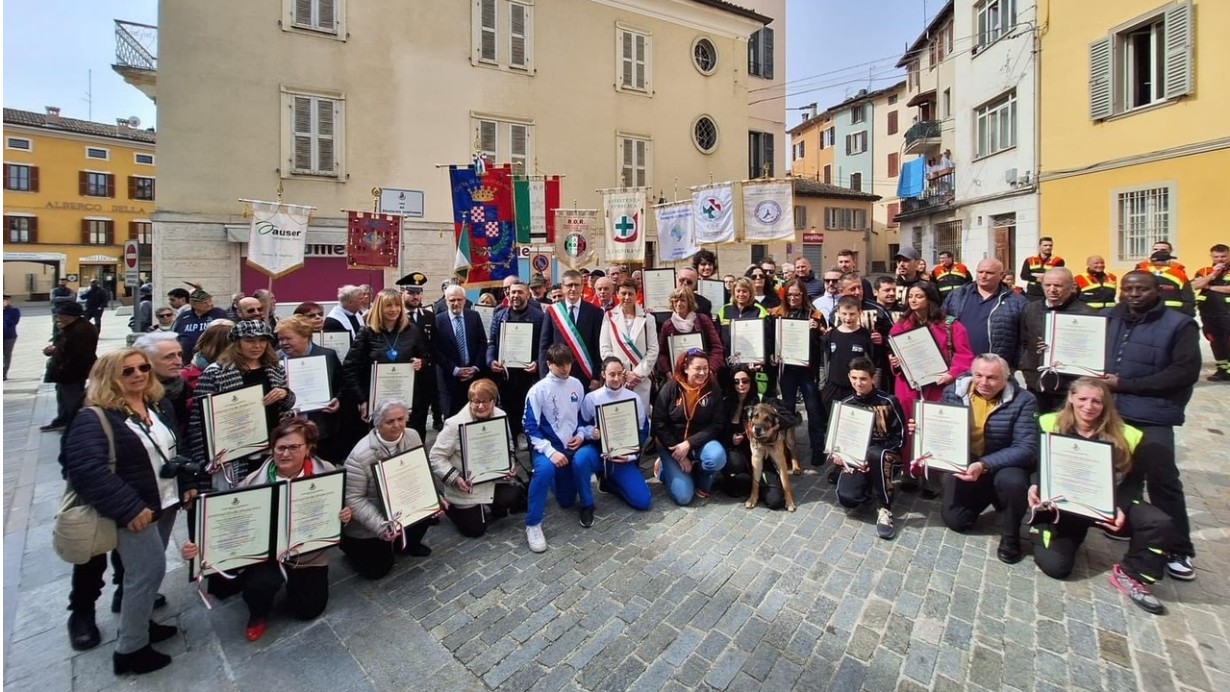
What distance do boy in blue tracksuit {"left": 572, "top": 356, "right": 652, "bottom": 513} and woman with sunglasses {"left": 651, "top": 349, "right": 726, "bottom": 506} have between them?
0.30m

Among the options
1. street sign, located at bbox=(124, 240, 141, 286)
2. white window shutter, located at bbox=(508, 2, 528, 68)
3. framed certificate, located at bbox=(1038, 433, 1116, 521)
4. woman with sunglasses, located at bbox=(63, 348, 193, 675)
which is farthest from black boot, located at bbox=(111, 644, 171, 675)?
white window shutter, located at bbox=(508, 2, 528, 68)

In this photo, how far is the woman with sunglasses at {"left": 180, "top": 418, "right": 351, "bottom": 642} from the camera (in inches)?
132

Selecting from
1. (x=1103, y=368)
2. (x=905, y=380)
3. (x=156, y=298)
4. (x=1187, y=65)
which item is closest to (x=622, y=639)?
(x=905, y=380)

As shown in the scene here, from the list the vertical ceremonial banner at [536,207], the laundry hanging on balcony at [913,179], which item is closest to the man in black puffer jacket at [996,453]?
the vertical ceremonial banner at [536,207]

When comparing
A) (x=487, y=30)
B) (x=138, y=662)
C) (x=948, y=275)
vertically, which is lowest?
(x=138, y=662)

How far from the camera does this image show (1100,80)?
1392cm

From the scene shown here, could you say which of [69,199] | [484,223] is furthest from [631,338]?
[69,199]

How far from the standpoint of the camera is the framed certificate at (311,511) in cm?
341

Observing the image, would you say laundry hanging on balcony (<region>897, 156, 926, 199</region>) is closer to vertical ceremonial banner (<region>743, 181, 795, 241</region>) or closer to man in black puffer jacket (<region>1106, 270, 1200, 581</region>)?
vertical ceremonial banner (<region>743, 181, 795, 241</region>)

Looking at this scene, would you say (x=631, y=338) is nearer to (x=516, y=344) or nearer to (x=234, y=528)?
(x=516, y=344)

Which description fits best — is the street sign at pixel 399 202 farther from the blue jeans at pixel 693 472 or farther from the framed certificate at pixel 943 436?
the framed certificate at pixel 943 436

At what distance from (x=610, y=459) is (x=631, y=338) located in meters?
1.45

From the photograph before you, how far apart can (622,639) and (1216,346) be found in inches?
435

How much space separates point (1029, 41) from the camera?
51.6 ft
